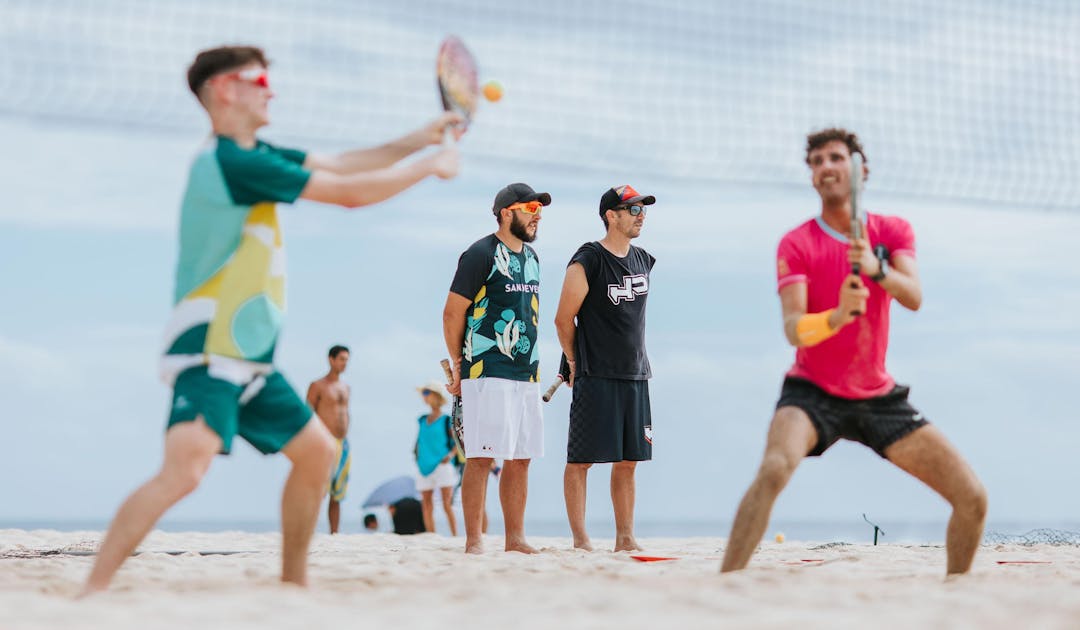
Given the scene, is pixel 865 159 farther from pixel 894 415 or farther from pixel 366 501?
pixel 366 501

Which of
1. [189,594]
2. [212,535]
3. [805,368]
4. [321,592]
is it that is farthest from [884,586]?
[212,535]

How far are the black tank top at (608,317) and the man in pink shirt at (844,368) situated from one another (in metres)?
1.99

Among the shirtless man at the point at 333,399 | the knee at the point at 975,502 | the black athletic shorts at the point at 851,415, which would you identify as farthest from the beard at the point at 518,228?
the shirtless man at the point at 333,399

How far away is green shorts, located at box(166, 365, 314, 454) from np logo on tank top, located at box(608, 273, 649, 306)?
8.42ft

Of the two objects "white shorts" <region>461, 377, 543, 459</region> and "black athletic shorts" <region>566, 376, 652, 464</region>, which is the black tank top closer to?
"black athletic shorts" <region>566, 376, 652, 464</region>

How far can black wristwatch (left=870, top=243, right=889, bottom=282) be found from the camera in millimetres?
4219

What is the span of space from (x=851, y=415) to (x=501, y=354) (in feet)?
6.72

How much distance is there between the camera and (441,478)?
10461mm

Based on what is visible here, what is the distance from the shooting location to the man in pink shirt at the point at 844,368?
14.0 ft

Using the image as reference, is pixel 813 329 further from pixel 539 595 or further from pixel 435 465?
pixel 435 465

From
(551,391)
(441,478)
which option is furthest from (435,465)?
(551,391)

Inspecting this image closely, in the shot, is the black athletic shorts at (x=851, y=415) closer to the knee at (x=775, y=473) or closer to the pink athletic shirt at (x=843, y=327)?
the pink athletic shirt at (x=843, y=327)

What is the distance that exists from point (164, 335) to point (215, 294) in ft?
0.71

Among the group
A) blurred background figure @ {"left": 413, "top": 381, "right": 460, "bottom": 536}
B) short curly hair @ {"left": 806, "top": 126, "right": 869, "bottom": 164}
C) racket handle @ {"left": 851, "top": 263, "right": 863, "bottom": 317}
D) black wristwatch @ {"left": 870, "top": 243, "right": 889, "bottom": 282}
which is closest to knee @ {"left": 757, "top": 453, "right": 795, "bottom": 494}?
racket handle @ {"left": 851, "top": 263, "right": 863, "bottom": 317}
